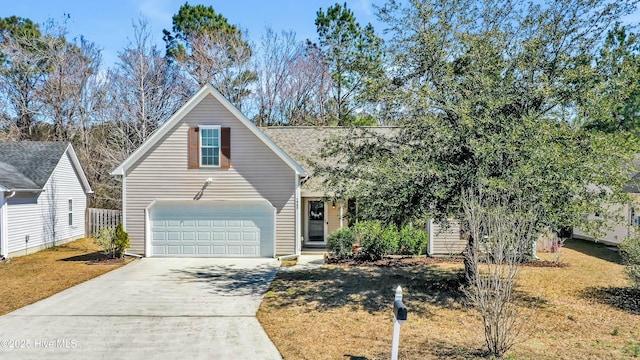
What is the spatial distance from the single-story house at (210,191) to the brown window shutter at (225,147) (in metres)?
0.04

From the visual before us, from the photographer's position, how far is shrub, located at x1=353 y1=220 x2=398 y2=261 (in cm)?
1519

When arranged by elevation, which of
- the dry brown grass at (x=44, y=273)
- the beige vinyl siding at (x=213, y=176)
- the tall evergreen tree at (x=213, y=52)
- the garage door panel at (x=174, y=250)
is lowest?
the dry brown grass at (x=44, y=273)

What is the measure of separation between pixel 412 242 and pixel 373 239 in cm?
230

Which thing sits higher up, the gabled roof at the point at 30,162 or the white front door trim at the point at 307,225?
the gabled roof at the point at 30,162

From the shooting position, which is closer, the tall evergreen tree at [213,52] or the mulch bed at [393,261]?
the mulch bed at [393,261]

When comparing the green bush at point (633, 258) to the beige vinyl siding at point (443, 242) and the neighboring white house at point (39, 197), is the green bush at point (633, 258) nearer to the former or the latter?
the beige vinyl siding at point (443, 242)

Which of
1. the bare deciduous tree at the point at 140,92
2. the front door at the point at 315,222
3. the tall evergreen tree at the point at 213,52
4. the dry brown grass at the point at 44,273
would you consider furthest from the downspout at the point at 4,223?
the tall evergreen tree at the point at 213,52

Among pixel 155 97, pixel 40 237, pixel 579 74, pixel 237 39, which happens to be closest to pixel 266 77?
pixel 237 39

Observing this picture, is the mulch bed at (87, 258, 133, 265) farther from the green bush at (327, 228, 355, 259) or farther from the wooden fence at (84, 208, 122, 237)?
the green bush at (327, 228, 355, 259)

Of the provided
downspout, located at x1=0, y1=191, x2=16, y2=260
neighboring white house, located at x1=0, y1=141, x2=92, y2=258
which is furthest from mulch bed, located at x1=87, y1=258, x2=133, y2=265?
neighboring white house, located at x1=0, y1=141, x2=92, y2=258

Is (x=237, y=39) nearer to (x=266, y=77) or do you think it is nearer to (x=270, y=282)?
(x=266, y=77)

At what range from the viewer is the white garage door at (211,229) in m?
15.9

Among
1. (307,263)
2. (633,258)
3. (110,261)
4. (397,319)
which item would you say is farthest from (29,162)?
(633,258)

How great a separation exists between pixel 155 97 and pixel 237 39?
7.84 meters
